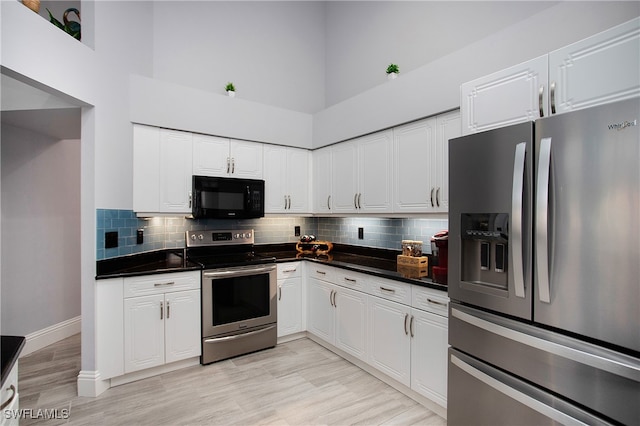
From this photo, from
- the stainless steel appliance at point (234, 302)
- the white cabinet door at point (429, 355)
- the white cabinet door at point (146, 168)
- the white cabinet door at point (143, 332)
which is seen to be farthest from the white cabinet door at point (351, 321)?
the white cabinet door at point (146, 168)

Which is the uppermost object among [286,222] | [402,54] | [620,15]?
[402,54]

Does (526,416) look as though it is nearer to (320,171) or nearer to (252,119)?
(320,171)

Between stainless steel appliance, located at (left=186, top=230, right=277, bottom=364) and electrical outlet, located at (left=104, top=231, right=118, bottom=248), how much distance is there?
74cm

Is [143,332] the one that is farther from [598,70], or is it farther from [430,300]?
[598,70]

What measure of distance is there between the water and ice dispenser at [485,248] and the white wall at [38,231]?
416cm

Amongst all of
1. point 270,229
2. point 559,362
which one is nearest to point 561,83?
point 559,362

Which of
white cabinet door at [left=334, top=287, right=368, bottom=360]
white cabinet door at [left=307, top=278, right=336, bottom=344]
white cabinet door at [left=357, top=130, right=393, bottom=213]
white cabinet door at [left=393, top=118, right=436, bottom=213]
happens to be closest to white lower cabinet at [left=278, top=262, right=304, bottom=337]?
white cabinet door at [left=307, top=278, right=336, bottom=344]

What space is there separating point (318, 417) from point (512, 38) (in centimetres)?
287

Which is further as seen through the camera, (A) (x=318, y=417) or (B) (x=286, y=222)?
(B) (x=286, y=222)

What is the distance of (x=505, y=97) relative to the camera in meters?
1.81

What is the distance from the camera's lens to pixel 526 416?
148 centimetres

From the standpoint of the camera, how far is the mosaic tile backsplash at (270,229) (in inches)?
112

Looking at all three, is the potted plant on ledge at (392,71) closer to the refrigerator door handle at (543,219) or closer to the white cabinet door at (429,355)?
the refrigerator door handle at (543,219)

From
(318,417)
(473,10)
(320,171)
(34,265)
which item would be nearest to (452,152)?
(473,10)
